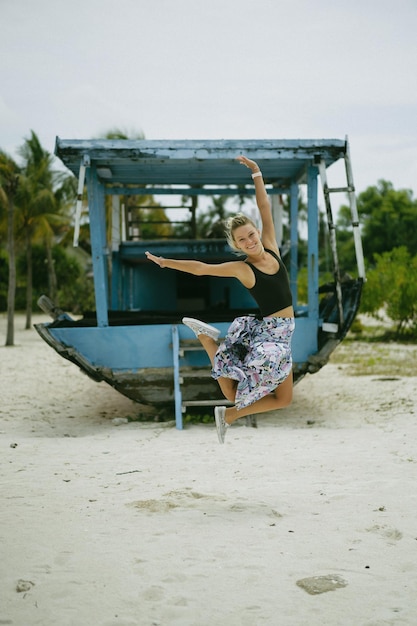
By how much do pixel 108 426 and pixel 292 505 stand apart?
3954 mm

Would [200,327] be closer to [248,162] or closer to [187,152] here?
[248,162]

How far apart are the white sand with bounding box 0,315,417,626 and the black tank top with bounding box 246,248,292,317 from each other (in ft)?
4.66

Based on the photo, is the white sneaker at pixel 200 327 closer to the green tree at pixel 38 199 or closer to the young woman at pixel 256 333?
the young woman at pixel 256 333

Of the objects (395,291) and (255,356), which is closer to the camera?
(255,356)

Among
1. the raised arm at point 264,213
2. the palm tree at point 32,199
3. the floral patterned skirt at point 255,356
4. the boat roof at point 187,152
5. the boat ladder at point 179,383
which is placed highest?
the palm tree at point 32,199

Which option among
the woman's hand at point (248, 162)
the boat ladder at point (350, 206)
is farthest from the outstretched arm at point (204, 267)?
the boat ladder at point (350, 206)

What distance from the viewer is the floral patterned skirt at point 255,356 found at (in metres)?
4.56

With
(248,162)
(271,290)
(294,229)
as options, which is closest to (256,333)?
(271,290)

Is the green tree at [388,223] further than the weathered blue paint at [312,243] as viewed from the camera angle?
Yes

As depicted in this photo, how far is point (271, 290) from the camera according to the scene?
4.56m

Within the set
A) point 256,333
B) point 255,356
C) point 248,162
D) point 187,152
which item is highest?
point 187,152

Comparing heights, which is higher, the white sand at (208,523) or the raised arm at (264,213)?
the raised arm at (264,213)

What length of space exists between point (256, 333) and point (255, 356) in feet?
0.77

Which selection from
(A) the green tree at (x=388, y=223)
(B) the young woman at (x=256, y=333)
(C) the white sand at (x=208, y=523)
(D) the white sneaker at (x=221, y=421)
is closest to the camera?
(C) the white sand at (x=208, y=523)
